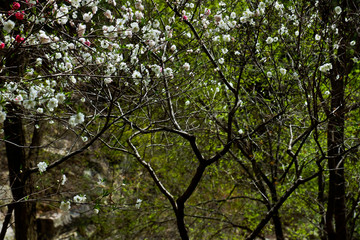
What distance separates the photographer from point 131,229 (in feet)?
22.7

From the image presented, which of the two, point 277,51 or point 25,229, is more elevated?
point 277,51

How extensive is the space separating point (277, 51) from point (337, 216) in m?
3.04

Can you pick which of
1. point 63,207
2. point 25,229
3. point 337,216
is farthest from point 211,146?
point 63,207

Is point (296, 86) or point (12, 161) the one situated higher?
point (296, 86)

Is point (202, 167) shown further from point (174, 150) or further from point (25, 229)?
point (174, 150)

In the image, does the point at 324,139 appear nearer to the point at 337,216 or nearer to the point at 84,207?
the point at 337,216

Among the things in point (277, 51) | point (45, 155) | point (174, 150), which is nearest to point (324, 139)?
point (277, 51)

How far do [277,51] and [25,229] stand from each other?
4.92 meters

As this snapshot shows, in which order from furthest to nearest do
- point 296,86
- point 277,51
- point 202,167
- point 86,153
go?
point 86,153 → point 277,51 → point 296,86 → point 202,167

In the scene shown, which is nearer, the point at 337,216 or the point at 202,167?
the point at 202,167

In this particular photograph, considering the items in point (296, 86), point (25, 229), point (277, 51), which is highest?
point (277, 51)

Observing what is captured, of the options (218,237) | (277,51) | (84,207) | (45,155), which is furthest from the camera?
(84,207)

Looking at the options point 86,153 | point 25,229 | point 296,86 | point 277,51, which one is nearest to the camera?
point 25,229

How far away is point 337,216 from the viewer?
5.81 metres
